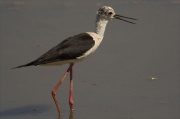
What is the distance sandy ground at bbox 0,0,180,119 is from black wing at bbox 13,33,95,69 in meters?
0.57

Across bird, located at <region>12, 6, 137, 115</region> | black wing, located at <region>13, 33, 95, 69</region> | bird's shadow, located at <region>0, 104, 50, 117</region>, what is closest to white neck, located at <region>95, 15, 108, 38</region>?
bird, located at <region>12, 6, 137, 115</region>

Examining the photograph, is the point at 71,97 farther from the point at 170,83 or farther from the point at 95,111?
the point at 170,83

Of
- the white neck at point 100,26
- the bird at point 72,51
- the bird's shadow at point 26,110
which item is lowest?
the bird's shadow at point 26,110

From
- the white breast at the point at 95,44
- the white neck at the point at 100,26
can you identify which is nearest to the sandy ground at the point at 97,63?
the white breast at the point at 95,44

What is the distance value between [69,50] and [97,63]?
3.84 feet

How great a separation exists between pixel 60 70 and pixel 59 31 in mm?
1209

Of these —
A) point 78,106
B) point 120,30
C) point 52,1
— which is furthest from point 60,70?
point 52,1

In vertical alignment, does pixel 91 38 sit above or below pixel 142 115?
above

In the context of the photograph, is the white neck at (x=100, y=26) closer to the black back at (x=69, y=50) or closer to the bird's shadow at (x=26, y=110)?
the black back at (x=69, y=50)

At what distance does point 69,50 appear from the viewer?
5852 mm

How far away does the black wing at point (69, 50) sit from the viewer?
5.78 meters

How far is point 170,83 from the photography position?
638 centimetres

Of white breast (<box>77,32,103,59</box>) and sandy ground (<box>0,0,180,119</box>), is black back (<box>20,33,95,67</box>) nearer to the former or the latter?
white breast (<box>77,32,103,59</box>)

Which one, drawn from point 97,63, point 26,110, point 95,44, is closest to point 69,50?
point 95,44
